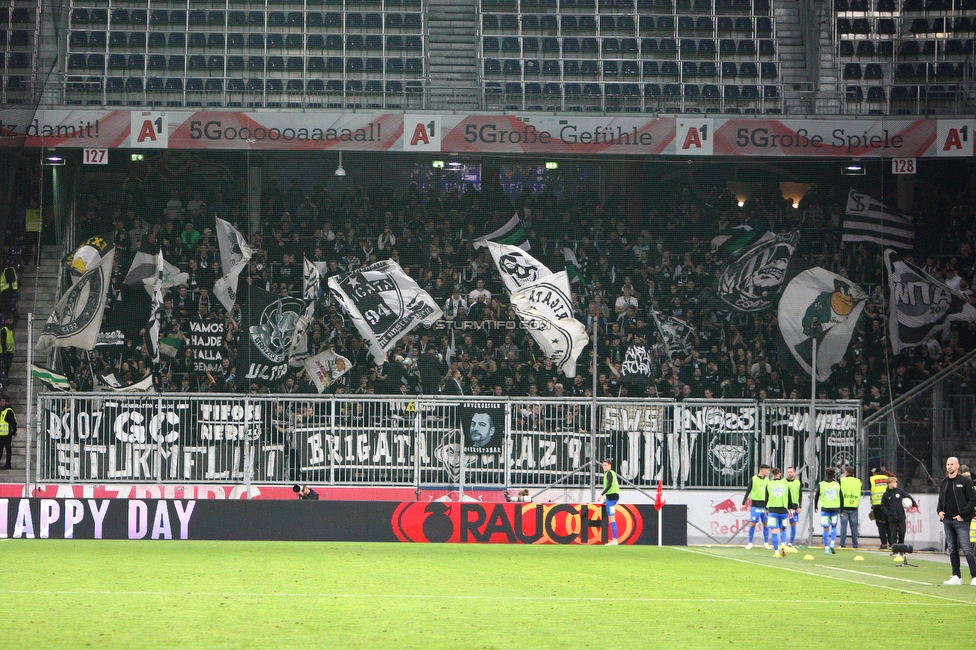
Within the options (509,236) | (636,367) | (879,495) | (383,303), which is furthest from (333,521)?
(879,495)

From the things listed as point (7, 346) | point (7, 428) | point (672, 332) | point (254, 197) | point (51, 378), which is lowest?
point (7, 428)

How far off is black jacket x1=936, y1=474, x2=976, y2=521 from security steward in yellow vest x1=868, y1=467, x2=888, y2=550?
8.18m

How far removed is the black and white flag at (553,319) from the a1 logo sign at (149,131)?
27.4ft

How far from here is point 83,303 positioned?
85.6 ft

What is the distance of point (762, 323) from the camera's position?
2702 cm

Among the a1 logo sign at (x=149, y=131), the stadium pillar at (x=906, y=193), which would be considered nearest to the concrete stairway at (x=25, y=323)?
the a1 logo sign at (x=149, y=131)

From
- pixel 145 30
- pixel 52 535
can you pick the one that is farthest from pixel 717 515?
pixel 145 30

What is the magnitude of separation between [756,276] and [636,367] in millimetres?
3563

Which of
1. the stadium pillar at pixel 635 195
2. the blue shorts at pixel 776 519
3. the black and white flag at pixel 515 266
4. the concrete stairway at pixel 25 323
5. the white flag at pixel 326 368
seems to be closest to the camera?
the blue shorts at pixel 776 519

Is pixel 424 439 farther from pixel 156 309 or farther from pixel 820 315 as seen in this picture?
pixel 820 315

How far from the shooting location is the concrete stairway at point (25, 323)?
24.8 metres

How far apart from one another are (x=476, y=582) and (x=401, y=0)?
19.1m

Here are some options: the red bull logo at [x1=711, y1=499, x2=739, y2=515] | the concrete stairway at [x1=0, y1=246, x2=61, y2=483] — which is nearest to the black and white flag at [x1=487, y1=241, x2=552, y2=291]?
the red bull logo at [x1=711, y1=499, x2=739, y2=515]

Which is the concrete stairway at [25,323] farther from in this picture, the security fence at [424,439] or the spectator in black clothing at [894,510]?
the spectator in black clothing at [894,510]
